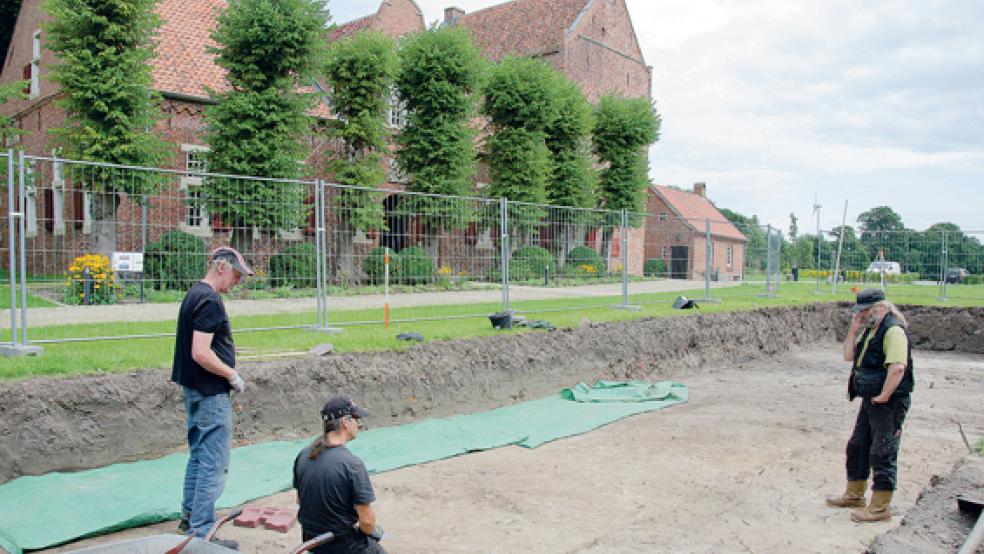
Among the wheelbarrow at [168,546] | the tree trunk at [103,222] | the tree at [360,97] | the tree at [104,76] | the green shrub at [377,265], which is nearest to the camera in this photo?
the wheelbarrow at [168,546]

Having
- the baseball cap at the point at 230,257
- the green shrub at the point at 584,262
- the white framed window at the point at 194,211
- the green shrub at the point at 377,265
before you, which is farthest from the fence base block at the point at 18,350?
the green shrub at the point at 584,262

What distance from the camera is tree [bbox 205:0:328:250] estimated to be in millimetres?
19422

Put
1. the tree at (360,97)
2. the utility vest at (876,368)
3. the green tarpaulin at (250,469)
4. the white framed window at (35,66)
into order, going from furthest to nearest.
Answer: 1. the white framed window at (35,66)
2. the tree at (360,97)
3. the utility vest at (876,368)
4. the green tarpaulin at (250,469)

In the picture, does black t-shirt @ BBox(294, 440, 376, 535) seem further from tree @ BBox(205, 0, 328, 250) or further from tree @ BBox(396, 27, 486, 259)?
tree @ BBox(396, 27, 486, 259)

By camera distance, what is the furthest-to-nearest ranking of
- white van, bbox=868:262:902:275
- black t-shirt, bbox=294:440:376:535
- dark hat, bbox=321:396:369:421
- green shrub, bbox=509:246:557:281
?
white van, bbox=868:262:902:275 → green shrub, bbox=509:246:557:281 → dark hat, bbox=321:396:369:421 → black t-shirt, bbox=294:440:376:535

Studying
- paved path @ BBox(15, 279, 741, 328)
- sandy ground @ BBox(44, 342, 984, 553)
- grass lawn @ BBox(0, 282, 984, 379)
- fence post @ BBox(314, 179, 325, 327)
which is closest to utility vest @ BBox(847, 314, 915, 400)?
sandy ground @ BBox(44, 342, 984, 553)

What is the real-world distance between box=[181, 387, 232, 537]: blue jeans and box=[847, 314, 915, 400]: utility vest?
5.47 meters

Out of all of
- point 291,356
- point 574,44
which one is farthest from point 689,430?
point 574,44

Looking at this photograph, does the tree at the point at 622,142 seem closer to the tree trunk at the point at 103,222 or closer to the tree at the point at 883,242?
the tree at the point at 883,242

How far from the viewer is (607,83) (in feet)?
129

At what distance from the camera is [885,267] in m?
22.7

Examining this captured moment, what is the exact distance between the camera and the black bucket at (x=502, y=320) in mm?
11727

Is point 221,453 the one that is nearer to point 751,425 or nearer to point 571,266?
point 751,425

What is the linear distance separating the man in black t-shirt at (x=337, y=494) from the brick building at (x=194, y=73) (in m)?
6.10
